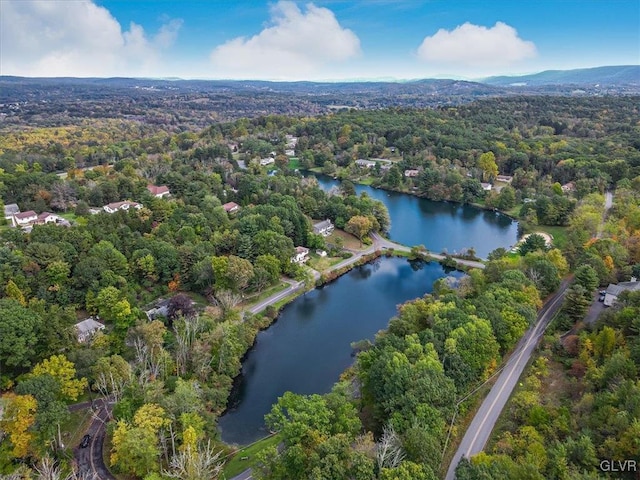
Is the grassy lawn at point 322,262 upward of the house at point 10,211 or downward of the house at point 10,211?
downward

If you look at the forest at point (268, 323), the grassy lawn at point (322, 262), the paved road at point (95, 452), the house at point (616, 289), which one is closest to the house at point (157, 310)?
the forest at point (268, 323)

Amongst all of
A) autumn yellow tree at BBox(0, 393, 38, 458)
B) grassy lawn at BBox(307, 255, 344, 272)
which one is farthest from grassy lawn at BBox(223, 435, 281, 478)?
grassy lawn at BBox(307, 255, 344, 272)

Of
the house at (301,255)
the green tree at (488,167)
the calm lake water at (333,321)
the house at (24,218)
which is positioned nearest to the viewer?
the calm lake water at (333,321)

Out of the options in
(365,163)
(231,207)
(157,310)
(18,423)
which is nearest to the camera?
(18,423)

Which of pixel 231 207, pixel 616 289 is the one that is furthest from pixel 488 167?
pixel 616 289

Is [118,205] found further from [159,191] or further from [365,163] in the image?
[365,163]

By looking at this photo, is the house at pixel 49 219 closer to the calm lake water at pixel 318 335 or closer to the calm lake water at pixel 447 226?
the calm lake water at pixel 318 335
